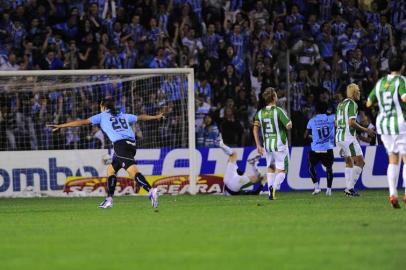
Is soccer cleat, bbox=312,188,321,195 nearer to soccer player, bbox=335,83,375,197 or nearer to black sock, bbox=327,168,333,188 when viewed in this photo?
black sock, bbox=327,168,333,188

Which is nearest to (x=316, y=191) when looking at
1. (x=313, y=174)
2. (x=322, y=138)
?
(x=313, y=174)

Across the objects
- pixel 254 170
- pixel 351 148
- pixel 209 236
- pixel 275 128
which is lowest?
pixel 254 170

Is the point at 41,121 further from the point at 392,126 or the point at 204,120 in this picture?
the point at 392,126

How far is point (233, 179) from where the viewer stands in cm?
2300

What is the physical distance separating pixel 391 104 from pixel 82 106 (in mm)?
10652

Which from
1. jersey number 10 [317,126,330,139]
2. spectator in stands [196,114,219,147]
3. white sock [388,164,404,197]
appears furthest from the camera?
spectator in stands [196,114,219,147]

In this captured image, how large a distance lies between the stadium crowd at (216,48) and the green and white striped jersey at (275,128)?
5012 mm

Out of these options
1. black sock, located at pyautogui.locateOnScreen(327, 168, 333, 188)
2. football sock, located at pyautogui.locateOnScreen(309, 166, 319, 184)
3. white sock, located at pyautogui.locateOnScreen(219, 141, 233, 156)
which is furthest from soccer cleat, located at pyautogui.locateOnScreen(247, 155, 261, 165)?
black sock, located at pyautogui.locateOnScreen(327, 168, 333, 188)

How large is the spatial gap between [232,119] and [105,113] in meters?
7.34

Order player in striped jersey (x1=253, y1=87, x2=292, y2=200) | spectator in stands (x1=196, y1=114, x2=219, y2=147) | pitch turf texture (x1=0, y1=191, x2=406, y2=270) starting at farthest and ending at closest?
spectator in stands (x1=196, y1=114, x2=219, y2=147)
player in striped jersey (x1=253, y1=87, x2=292, y2=200)
pitch turf texture (x1=0, y1=191, x2=406, y2=270)

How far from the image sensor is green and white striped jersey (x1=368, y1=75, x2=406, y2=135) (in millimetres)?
15672

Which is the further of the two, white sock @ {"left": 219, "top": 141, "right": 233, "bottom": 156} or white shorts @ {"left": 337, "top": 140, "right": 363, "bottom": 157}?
white sock @ {"left": 219, "top": 141, "right": 233, "bottom": 156}

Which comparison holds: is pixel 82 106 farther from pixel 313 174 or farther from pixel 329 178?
pixel 329 178

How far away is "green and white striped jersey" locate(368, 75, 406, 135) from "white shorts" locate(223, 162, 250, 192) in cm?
742
